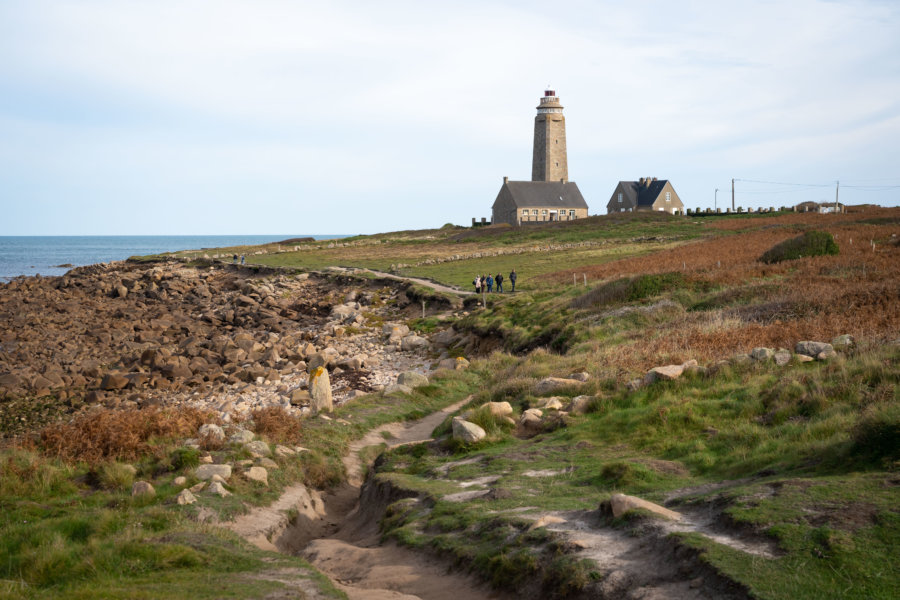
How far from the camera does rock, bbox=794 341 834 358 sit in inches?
589

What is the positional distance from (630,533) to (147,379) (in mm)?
25408

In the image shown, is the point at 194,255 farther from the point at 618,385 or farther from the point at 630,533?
the point at 630,533

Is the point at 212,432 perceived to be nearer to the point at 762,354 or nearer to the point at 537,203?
the point at 762,354

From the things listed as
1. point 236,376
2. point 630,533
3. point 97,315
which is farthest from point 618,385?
point 97,315

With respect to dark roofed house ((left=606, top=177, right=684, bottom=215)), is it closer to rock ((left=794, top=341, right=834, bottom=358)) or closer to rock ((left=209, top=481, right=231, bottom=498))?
rock ((left=794, top=341, right=834, bottom=358))

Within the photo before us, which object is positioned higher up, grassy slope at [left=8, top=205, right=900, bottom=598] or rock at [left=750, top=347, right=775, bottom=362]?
rock at [left=750, top=347, right=775, bottom=362]

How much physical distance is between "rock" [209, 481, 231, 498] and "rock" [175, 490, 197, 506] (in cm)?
61

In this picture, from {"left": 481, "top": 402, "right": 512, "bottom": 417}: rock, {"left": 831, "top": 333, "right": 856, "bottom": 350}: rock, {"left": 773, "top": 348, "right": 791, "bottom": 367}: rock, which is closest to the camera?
{"left": 773, "top": 348, "right": 791, "bottom": 367}: rock

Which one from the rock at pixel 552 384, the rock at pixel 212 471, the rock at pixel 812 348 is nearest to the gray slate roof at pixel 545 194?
the rock at pixel 552 384

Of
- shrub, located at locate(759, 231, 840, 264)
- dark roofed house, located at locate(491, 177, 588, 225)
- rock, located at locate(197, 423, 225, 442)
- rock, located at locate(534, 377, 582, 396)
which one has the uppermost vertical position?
dark roofed house, located at locate(491, 177, 588, 225)

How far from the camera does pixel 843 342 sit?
15.5 m

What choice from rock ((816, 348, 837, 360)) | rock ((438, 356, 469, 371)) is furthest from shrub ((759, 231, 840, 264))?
rock ((816, 348, 837, 360))

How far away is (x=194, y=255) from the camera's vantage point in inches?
3804

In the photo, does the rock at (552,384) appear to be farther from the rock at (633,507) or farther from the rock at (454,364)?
the rock at (454,364)
